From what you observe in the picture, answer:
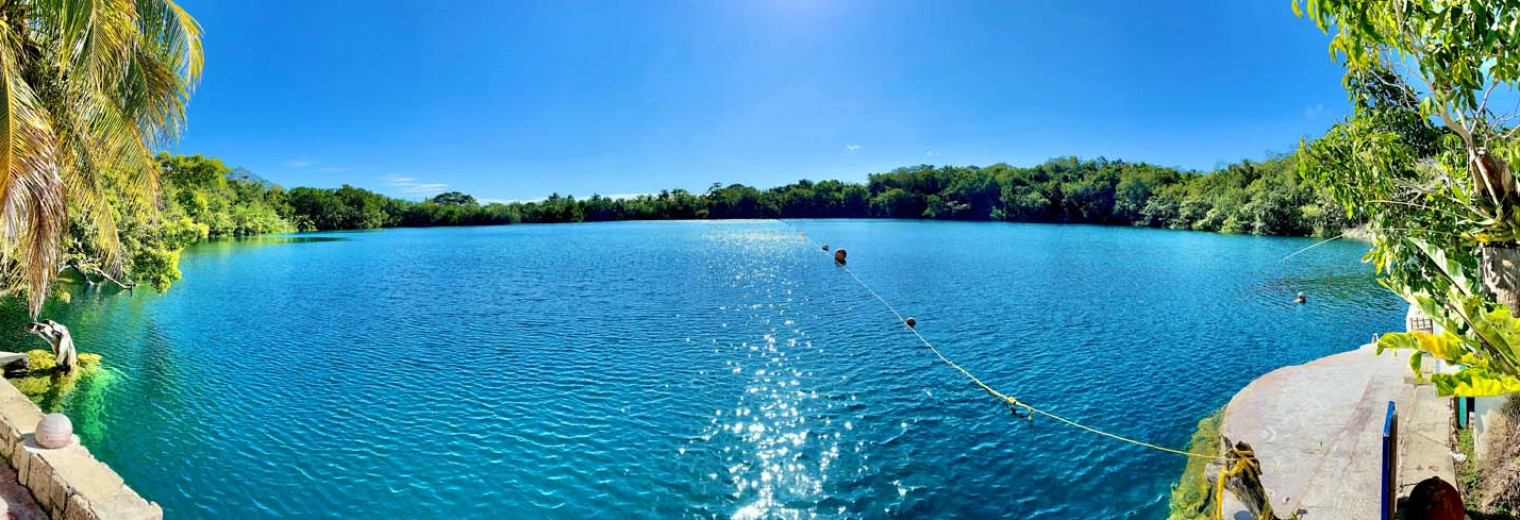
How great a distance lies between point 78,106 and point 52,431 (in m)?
4.27

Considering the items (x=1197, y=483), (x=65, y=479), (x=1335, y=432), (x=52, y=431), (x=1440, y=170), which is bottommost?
(x=1197, y=483)

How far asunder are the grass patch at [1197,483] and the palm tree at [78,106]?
516 inches

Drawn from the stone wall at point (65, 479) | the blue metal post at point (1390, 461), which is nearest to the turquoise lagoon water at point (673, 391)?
the stone wall at point (65, 479)

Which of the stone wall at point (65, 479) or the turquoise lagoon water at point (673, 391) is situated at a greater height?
the stone wall at point (65, 479)

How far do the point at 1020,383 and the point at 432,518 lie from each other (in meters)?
10.6

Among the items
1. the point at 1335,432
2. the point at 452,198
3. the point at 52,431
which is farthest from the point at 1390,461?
the point at 452,198

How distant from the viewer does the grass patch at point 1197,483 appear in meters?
7.73

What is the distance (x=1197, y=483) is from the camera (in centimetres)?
852

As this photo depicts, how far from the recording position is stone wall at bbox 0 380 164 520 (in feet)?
19.2

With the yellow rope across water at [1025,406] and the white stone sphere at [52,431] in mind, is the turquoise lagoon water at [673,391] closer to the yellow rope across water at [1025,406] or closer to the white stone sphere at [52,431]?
the yellow rope across water at [1025,406]

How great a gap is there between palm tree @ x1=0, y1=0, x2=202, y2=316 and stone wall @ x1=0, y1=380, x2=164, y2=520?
200 centimetres

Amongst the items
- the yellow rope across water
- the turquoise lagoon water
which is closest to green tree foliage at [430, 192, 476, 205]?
the turquoise lagoon water

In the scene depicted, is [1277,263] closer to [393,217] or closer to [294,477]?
[294,477]

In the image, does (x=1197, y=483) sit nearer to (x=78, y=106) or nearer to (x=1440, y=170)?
(x=1440, y=170)
